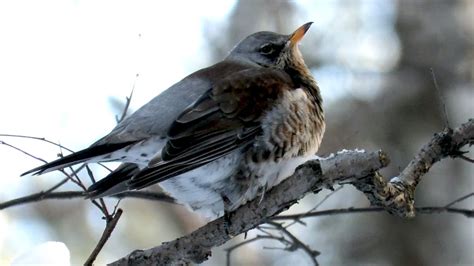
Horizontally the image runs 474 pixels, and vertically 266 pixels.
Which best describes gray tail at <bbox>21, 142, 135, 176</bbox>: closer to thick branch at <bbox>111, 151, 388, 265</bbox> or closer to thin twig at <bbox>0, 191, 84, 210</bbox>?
thin twig at <bbox>0, 191, 84, 210</bbox>

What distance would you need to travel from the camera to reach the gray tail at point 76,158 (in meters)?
2.79

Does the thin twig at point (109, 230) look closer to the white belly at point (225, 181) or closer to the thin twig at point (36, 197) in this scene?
the thin twig at point (36, 197)

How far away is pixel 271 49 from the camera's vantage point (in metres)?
4.14

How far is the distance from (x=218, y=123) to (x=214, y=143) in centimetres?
16

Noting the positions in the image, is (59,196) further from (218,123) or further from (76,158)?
(218,123)

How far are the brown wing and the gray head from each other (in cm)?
48

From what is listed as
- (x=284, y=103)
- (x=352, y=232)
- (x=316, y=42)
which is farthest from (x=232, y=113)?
(x=316, y=42)

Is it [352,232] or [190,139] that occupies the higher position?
[190,139]

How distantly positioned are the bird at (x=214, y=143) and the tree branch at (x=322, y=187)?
0.14 metres

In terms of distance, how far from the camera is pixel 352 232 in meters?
→ 7.50

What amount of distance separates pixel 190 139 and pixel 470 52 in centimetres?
543

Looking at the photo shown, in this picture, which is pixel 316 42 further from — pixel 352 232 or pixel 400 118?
pixel 352 232

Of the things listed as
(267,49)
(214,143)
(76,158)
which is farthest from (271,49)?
(76,158)

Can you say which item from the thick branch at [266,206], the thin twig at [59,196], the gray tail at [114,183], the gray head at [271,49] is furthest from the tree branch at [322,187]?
the gray head at [271,49]
